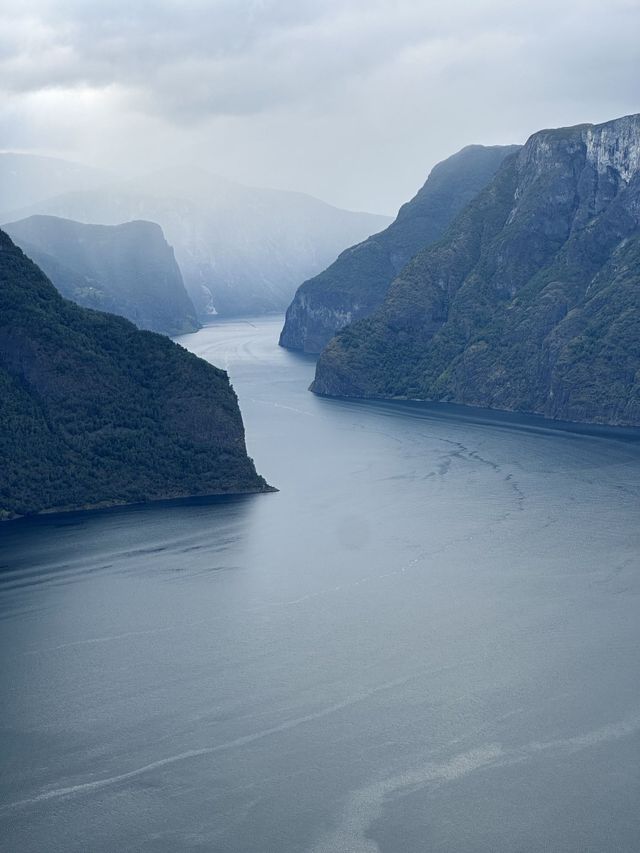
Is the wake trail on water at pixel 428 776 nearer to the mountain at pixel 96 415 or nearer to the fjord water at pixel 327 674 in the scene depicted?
the fjord water at pixel 327 674

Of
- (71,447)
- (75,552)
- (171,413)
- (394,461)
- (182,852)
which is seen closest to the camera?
(182,852)

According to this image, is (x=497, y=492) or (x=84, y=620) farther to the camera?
(x=497, y=492)

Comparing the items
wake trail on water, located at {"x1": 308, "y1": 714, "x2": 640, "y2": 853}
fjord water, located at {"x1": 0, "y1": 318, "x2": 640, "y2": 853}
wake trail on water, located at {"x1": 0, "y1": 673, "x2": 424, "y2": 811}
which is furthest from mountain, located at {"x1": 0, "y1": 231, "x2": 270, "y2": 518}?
wake trail on water, located at {"x1": 308, "y1": 714, "x2": 640, "y2": 853}

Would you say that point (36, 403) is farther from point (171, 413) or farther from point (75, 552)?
point (75, 552)

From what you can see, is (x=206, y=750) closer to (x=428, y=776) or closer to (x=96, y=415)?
(x=428, y=776)

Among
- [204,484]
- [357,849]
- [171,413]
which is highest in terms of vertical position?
[171,413]

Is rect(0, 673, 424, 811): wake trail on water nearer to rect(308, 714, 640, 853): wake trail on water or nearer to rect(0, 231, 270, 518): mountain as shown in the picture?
rect(308, 714, 640, 853): wake trail on water

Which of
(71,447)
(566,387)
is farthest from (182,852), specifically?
(566,387)
